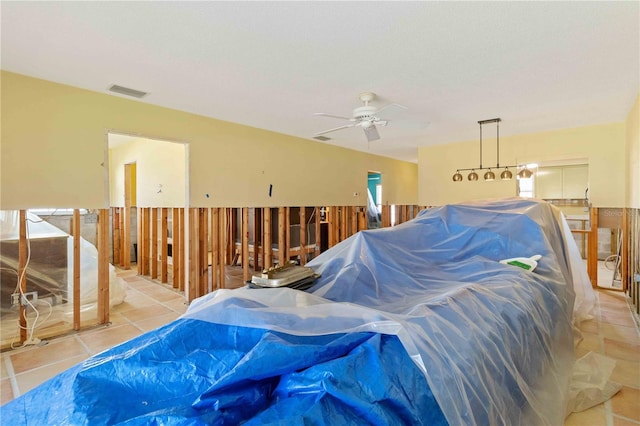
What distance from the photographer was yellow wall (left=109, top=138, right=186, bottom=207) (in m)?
5.02

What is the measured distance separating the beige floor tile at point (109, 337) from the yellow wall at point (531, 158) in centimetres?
553

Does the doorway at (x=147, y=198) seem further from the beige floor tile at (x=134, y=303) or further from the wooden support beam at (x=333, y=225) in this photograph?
the wooden support beam at (x=333, y=225)

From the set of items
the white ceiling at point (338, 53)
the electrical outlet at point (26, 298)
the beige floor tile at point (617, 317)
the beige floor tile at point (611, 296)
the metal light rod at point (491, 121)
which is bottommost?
the beige floor tile at point (617, 317)

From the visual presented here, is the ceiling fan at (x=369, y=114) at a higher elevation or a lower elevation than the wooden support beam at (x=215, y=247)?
higher

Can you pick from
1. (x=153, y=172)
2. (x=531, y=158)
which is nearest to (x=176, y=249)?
(x=153, y=172)

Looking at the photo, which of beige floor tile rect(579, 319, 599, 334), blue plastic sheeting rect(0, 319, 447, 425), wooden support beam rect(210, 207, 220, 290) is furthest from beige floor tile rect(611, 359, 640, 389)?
wooden support beam rect(210, 207, 220, 290)

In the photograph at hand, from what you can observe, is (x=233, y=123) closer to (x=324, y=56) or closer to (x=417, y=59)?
(x=324, y=56)

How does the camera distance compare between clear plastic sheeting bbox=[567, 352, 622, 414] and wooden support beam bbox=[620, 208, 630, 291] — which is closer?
clear plastic sheeting bbox=[567, 352, 622, 414]

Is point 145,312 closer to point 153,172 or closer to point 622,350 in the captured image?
point 153,172

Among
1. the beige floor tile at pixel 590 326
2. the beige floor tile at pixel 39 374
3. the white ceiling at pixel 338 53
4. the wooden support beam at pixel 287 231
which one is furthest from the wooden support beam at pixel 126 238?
the beige floor tile at pixel 590 326

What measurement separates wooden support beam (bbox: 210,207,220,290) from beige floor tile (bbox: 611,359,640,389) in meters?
4.34

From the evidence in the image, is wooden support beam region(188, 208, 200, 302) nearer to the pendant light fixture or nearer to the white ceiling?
the white ceiling

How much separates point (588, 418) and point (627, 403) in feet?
1.33

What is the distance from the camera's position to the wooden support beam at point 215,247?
4536 millimetres
